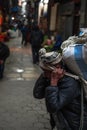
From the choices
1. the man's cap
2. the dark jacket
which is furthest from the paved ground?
the man's cap

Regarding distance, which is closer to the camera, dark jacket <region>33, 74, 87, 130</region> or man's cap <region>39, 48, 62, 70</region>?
dark jacket <region>33, 74, 87, 130</region>

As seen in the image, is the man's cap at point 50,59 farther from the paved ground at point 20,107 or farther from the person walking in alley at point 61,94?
the paved ground at point 20,107

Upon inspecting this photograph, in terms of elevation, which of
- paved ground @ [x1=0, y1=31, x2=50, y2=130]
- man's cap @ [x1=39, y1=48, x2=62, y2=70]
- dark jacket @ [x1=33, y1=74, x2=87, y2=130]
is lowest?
paved ground @ [x1=0, y1=31, x2=50, y2=130]

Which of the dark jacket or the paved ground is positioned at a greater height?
the dark jacket

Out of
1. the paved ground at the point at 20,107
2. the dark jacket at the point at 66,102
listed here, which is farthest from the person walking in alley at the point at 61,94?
the paved ground at the point at 20,107

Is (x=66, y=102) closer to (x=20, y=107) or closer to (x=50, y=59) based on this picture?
(x=50, y=59)

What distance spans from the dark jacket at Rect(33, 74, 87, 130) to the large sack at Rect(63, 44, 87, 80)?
111mm

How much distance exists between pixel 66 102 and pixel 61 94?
90 mm

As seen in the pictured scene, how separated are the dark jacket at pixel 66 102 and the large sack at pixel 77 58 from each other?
0.11 m

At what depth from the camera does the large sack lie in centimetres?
405

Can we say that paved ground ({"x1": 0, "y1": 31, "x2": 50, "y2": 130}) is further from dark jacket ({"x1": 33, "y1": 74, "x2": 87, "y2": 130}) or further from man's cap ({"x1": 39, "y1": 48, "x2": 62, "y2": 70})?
man's cap ({"x1": 39, "y1": 48, "x2": 62, "y2": 70})

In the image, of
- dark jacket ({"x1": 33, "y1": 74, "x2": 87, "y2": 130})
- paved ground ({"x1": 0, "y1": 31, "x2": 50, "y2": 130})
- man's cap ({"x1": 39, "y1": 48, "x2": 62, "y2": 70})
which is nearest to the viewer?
dark jacket ({"x1": 33, "y1": 74, "x2": 87, "y2": 130})

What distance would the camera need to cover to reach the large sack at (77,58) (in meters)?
4.05

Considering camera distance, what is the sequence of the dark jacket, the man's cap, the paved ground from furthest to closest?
the paved ground < the man's cap < the dark jacket
